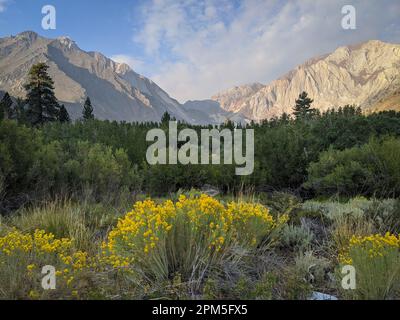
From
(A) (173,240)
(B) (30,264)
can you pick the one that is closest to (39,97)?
(B) (30,264)

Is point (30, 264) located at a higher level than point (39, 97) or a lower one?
lower

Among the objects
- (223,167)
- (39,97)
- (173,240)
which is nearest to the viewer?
(173,240)

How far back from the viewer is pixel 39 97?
119ft

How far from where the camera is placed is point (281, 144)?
51.2 feet

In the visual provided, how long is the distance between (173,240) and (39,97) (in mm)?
38285

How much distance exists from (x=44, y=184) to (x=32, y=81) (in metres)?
32.4

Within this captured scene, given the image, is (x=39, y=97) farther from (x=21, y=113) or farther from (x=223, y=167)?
(x=223, y=167)

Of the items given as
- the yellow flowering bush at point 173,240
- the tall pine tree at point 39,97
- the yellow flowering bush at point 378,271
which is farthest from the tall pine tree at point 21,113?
the yellow flowering bush at point 378,271

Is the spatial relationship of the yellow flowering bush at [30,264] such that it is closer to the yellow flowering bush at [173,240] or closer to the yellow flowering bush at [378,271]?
the yellow flowering bush at [173,240]

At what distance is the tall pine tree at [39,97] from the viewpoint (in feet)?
118

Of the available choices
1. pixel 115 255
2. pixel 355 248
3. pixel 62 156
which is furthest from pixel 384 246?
pixel 62 156
